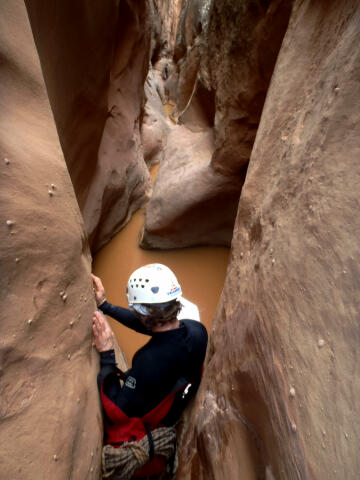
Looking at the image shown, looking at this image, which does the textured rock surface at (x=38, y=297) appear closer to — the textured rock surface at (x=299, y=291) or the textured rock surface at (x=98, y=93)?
the textured rock surface at (x=299, y=291)

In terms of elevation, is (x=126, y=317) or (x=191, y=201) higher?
(x=191, y=201)

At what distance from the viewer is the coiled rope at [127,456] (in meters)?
1.38

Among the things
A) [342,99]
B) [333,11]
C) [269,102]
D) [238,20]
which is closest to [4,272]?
[342,99]

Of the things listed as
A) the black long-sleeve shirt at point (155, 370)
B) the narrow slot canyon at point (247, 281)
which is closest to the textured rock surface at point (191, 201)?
the narrow slot canyon at point (247, 281)

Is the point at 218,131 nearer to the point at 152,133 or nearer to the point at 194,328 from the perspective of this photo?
the point at 194,328

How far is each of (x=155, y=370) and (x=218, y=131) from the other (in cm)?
274

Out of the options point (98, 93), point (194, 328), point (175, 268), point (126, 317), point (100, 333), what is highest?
point (98, 93)

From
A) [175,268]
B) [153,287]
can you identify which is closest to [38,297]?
[153,287]

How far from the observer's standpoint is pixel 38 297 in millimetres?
1080

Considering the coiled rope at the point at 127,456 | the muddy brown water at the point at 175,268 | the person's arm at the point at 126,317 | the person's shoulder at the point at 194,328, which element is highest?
the person's shoulder at the point at 194,328

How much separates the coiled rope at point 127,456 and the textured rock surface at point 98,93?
7.16 feet

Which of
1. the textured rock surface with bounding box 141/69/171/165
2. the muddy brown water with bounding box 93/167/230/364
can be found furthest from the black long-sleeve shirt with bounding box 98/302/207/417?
the textured rock surface with bounding box 141/69/171/165

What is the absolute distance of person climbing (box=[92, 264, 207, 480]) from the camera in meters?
1.45

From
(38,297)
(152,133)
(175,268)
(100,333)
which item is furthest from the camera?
(152,133)
